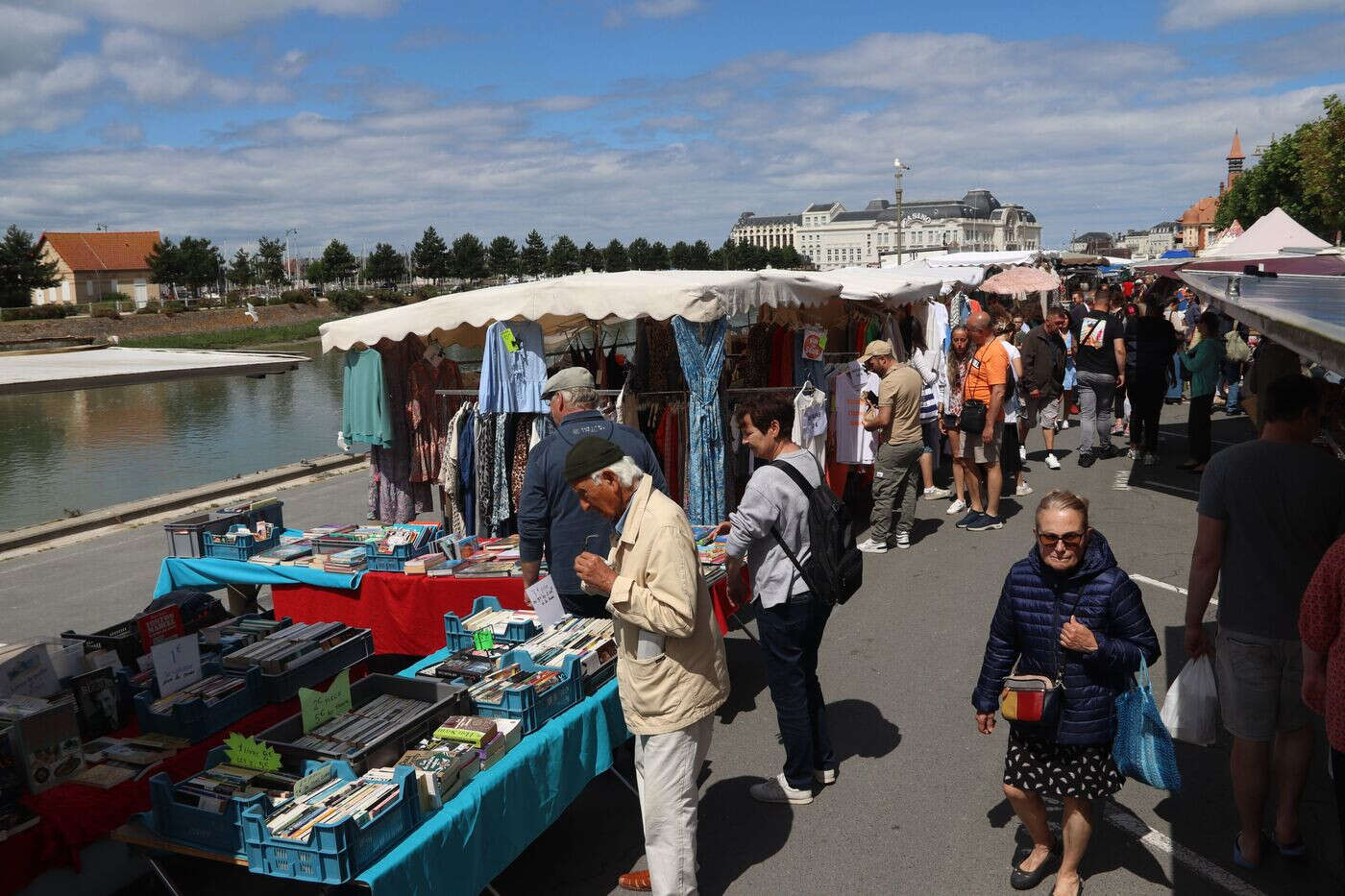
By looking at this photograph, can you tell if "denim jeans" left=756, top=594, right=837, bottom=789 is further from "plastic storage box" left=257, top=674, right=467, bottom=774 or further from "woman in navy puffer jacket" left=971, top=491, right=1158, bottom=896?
"plastic storage box" left=257, top=674, right=467, bottom=774

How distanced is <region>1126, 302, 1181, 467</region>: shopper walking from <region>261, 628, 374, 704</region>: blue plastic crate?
8.45 metres

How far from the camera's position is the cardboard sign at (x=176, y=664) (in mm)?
3949

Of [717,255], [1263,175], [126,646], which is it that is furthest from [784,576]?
[717,255]

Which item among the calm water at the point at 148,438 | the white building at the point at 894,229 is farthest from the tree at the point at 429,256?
the white building at the point at 894,229

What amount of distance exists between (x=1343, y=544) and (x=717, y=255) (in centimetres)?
11628

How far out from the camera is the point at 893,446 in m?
7.66

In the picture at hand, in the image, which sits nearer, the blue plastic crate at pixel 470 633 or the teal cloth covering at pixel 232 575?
the blue plastic crate at pixel 470 633

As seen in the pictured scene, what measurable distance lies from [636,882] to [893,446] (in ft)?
15.7

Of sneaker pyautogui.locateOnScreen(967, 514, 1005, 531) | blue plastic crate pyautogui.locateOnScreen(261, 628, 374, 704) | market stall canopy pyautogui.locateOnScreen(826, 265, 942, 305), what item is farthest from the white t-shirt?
blue plastic crate pyautogui.locateOnScreen(261, 628, 374, 704)

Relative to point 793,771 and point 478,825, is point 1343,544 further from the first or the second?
point 478,825

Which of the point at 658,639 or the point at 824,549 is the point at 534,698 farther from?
the point at 824,549

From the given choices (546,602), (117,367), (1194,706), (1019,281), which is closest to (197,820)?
(546,602)

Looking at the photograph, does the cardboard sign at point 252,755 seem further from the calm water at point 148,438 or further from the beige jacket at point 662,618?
the calm water at point 148,438

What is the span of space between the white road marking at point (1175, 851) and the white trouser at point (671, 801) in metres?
1.78
